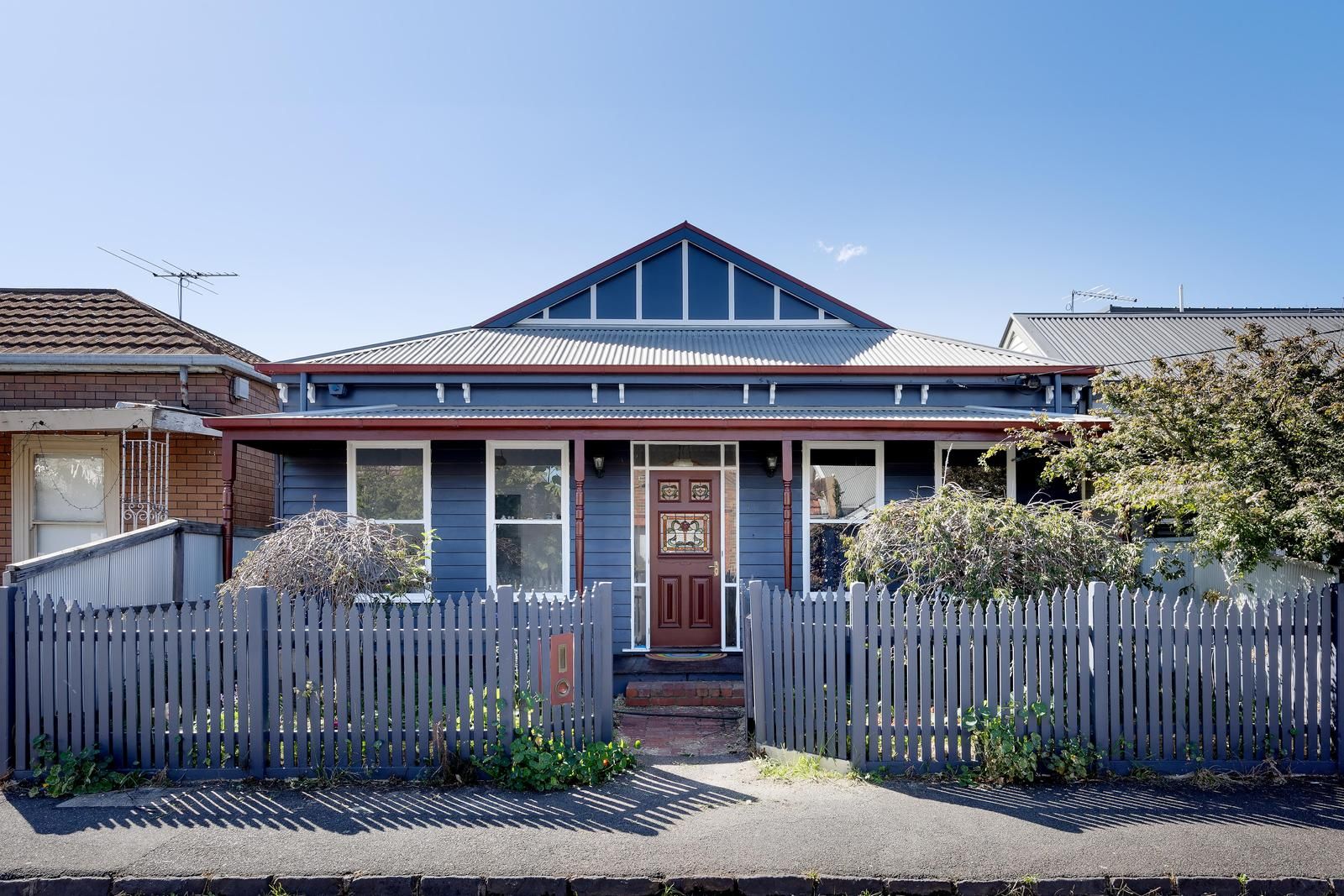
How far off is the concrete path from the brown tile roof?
7384 mm

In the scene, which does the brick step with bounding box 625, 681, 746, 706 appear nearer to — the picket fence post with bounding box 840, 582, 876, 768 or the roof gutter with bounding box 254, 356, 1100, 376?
the picket fence post with bounding box 840, 582, 876, 768

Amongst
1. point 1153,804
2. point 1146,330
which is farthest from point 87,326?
point 1146,330

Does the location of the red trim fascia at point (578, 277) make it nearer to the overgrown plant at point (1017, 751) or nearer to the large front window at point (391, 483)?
the large front window at point (391, 483)

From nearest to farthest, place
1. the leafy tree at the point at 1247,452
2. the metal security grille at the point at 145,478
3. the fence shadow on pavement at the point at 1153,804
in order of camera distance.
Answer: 1. the fence shadow on pavement at the point at 1153,804
2. the leafy tree at the point at 1247,452
3. the metal security grille at the point at 145,478

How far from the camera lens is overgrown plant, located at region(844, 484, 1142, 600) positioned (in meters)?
6.70

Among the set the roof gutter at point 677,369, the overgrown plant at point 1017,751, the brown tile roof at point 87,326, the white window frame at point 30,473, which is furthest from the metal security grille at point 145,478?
the overgrown plant at point 1017,751

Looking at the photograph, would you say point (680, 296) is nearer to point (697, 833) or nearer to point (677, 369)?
point (677, 369)

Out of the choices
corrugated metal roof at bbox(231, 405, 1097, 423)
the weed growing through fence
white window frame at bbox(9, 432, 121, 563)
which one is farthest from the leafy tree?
white window frame at bbox(9, 432, 121, 563)

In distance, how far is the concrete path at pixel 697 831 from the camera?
436 centimetres

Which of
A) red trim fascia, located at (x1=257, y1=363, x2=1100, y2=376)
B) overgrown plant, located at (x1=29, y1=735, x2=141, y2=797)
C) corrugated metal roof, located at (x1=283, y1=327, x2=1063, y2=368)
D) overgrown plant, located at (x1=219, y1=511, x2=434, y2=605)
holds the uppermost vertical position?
corrugated metal roof, located at (x1=283, y1=327, x2=1063, y2=368)

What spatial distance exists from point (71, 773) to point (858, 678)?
18.2 feet

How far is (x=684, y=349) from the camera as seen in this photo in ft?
38.8

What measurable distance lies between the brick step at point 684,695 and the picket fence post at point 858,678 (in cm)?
247

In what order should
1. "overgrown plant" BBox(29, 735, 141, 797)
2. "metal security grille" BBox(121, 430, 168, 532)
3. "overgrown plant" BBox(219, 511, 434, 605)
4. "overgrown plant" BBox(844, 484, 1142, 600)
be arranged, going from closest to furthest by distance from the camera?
"overgrown plant" BBox(29, 735, 141, 797), "overgrown plant" BBox(844, 484, 1142, 600), "overgrown plant" BBox(219, 511, 434, 605), "metal security grille" BBox(121, 430, 168, 532)
